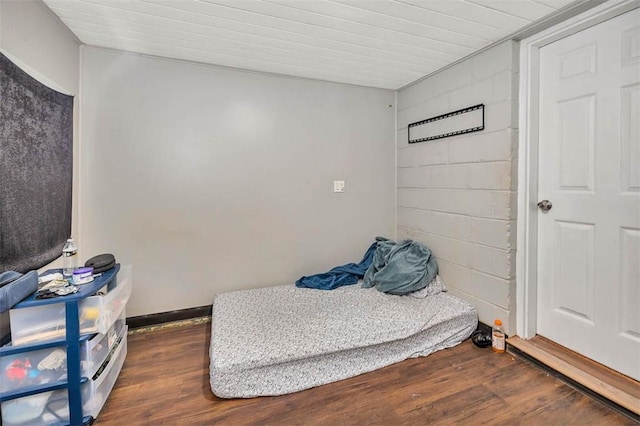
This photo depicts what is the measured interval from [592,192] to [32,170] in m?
3.17

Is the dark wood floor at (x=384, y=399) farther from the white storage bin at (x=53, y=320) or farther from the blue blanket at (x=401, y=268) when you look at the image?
the blue blanket at (x=401, y=268)

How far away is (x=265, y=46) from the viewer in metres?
2.19

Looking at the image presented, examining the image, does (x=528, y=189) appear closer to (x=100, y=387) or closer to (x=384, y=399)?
(x=384, y=399)

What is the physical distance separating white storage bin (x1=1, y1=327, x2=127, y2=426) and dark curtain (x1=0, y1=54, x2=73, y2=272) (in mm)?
610

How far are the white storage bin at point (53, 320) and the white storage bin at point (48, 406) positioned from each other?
A: 257 mm

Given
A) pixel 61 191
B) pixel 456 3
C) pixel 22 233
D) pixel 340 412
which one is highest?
pixel 456 3

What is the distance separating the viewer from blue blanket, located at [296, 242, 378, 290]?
273 centimetres

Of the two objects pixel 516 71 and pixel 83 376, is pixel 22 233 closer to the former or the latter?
pixel 83 376

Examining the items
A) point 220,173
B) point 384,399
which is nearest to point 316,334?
point 384,399

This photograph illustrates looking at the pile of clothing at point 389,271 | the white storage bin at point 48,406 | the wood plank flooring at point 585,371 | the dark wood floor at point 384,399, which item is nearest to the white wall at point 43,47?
the white storage bin at point 48,406

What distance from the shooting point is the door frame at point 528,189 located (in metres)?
2.07

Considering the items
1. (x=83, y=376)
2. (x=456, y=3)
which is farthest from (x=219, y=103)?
(x=83, y=376)

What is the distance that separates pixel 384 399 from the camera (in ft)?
5.39

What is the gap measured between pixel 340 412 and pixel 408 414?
340 millimetres
